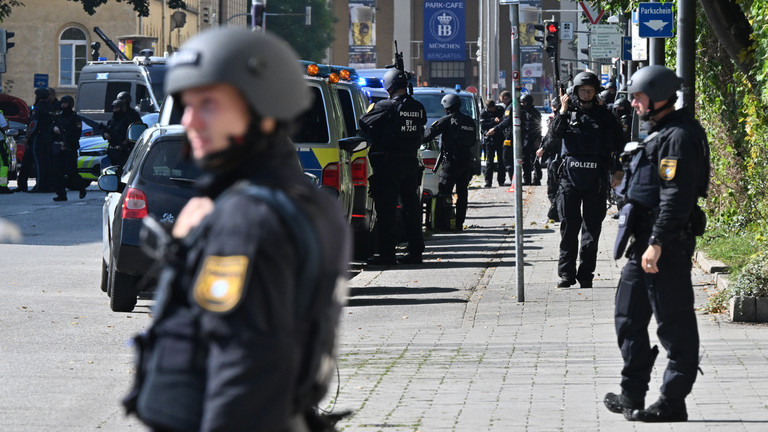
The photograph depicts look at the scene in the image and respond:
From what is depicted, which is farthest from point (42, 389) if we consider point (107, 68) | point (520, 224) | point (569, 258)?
point (107, 68)

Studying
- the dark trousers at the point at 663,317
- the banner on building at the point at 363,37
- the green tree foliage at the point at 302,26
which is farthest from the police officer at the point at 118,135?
the banner on building at the point at 363,37

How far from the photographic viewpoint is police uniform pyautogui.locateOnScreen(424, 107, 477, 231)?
17719mm

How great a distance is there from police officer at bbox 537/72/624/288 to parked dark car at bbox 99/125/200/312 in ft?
11.1

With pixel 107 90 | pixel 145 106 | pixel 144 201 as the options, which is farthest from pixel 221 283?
pixel 107 90

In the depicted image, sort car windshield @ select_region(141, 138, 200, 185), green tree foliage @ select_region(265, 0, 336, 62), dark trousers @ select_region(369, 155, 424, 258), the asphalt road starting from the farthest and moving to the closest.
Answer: green tree foliage @ select_region(265, 0, 336, 62) < dark trousers @ select_region(369, 155, 424, 258) < car windshield @ select_region(141, 138, 200, 185) < the asphalt road

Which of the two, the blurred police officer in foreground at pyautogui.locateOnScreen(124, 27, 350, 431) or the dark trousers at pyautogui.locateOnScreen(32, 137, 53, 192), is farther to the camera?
the dark trousers at pyautogui.locateOnScreen(32, 137, 53, 192)

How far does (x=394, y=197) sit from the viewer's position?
46.0 feet

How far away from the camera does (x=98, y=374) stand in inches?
320

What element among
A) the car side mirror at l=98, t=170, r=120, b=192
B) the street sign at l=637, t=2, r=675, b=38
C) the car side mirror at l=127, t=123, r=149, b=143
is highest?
the street sign at l=637, t=2, r=675, b=38

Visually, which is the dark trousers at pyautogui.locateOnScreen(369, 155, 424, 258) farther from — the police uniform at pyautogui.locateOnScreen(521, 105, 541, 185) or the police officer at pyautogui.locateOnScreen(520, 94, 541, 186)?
the police uniform at pyautogui.locateOnScreen(521, 105, 541, 185)

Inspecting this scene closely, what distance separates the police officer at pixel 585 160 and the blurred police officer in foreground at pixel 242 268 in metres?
9.18

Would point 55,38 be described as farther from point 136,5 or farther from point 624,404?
point 624,404

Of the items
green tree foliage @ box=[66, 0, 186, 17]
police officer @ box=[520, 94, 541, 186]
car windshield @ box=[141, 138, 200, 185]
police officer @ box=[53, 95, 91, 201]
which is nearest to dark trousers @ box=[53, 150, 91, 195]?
police officer @ box=[53, 95, 91, 201]

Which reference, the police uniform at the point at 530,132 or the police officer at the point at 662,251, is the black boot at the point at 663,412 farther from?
the police uniform at the point at 530,132
